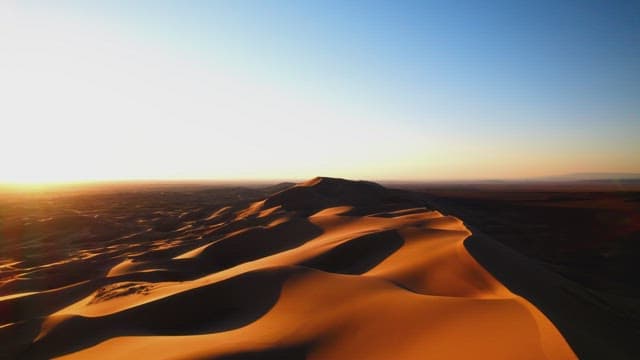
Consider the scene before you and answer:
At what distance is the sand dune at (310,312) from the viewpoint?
14.3 ft

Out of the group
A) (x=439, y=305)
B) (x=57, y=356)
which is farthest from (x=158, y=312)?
(x=439, y=305)

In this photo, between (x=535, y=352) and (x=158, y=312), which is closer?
(x=535, y=352)

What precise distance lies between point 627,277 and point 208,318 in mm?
10999

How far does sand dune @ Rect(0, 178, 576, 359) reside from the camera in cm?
437

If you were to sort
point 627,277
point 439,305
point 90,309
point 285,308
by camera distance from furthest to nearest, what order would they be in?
1. point 627,277
2. point 90,309
3. point 285,308
4. point 439,305

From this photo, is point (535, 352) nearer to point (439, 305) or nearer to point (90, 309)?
point (439, 305)

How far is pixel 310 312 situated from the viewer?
5945mm

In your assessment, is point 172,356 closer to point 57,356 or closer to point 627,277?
point 57,356

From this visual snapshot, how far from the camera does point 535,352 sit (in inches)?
145

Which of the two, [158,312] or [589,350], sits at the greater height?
[589,350]

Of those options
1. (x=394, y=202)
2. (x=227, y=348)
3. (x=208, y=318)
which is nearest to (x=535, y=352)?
(x=227, y=348)

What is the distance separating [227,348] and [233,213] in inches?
958

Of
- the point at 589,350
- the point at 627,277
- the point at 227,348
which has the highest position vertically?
the point at 589,350

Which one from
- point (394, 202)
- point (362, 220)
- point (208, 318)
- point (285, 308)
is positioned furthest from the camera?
point (394, 202)
